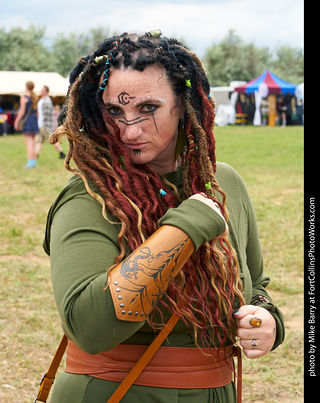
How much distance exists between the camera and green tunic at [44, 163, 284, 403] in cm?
154

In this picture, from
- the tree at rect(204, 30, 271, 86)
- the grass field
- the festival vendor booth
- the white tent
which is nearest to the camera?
the grass field

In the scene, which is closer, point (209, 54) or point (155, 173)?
point (155, 173)

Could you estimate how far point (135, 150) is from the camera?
187cm

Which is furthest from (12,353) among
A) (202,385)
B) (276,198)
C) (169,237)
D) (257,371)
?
(276,198)

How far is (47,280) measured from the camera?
613 centimetres

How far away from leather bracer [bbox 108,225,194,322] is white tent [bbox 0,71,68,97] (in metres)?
30.7

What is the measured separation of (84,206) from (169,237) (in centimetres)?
29

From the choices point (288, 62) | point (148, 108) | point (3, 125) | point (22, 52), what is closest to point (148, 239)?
point (148, 108)

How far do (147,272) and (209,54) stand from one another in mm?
51058

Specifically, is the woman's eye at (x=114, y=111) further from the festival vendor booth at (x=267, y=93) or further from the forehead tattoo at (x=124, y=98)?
the festival vendor booth at (x=267, y=93)

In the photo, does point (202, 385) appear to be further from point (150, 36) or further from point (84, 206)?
point (150, 36)

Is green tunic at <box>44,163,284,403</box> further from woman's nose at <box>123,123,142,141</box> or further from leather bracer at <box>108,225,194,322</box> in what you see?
woman's nose at <box>123,123,142,141</box>

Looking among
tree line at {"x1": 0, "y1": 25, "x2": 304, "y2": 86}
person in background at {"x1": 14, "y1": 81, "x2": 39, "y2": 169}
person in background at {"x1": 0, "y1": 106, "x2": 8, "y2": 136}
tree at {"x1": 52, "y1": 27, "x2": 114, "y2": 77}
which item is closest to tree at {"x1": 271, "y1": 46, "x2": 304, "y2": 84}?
tree line at {"x1": 0, "y1": 25, "x2": 304, "y2": 86}

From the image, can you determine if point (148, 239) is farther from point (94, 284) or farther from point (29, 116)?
point (29, 116)
